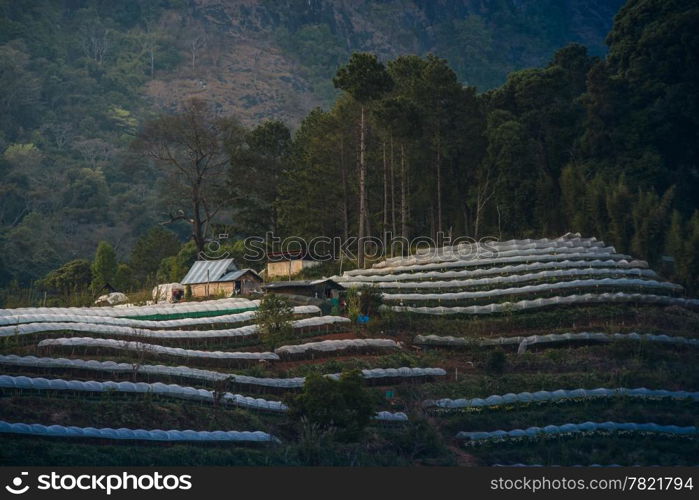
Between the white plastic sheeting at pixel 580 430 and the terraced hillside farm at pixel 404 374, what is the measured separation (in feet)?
0.22

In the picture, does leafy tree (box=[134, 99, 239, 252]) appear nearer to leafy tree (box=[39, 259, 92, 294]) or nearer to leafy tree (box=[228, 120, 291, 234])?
leafy tree (box=[228, 120, 291, 234])

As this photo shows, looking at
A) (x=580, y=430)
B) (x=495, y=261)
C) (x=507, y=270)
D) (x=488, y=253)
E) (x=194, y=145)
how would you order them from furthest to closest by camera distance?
(x=194, y=145) < (x=488, y=253) < (x=495, y=261) < (x=507, y=270) < (x=580, y=430)

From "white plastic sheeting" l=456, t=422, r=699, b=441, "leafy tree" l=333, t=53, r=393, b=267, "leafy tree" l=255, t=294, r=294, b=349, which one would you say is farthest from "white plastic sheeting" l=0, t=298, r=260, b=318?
"white plastic sheeting" l=456, t=422, r=699, b=441

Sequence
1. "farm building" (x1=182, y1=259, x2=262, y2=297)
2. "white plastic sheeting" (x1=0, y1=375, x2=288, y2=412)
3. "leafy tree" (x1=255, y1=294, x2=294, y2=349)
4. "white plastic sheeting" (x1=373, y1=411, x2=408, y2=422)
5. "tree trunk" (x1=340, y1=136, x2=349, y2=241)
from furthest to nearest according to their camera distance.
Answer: "tree trunk" (x1=340, y1=136, x2=349, y2=241)
"farm building" (x1=182, y1=259, x2=262, y2=297)
"leafy tree" (x1=255, y1=294, x2=294, y2=349)
"white plastic sheeting" (x1=373, y1=411, x2=408, y2=422)
"white plastic sheeting" (x1=0, y1=375, x2=288, y2=412)

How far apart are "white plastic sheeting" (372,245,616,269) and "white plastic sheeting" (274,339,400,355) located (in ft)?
58.5

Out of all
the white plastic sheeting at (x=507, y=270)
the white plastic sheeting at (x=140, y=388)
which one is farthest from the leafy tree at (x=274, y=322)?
the white plastic sheeting at (x=507, y=270)

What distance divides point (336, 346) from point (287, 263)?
26.5 meters

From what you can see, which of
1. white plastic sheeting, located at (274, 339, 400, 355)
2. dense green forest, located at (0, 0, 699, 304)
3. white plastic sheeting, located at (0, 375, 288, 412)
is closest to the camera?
white plastic sheeting, located at (0, 375, 288, 412)

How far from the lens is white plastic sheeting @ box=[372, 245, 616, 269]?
214ft

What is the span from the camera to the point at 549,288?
5709 centimetres

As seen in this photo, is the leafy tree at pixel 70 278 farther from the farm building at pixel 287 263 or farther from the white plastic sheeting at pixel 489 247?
the white plastic sheeting at pixel 489 247

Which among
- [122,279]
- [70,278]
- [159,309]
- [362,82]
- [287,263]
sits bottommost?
[159,309]

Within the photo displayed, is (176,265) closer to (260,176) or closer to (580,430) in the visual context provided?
(260,176)

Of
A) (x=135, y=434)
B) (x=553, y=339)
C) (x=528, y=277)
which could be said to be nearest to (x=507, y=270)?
(x=528, y=277)
